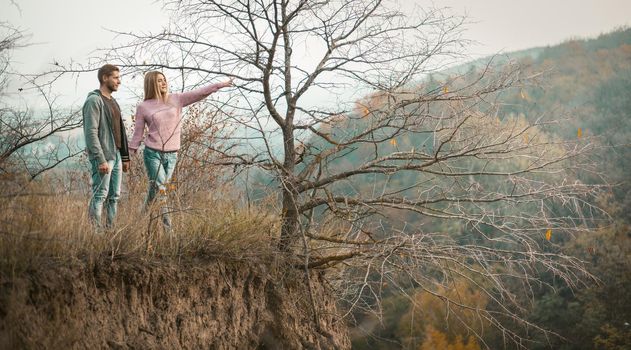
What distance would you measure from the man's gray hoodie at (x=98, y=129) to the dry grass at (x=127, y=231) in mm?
434

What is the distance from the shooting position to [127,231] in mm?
5711

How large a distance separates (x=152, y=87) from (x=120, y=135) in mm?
651

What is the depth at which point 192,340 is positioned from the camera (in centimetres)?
606

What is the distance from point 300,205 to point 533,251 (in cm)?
261

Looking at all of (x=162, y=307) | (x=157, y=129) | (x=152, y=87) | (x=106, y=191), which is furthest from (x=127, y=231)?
(x=152, y=87)

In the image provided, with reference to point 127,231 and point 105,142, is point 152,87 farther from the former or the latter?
point 127,231

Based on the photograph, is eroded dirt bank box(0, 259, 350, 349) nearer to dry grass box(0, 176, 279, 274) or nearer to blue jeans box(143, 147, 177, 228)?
dry grass box(0, 176, 279, 274)

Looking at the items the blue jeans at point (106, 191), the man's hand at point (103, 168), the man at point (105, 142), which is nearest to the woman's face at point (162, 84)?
the man at point (105, 142)

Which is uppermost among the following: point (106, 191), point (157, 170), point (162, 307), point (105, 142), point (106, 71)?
point (106, 71)

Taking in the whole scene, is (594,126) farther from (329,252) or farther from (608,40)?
(329,252)

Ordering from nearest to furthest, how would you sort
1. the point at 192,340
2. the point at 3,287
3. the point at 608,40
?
the point at 3,287, the point at 192,340, the point at 608,40

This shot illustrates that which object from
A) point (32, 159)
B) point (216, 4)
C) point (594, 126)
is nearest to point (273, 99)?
point (216, 4)

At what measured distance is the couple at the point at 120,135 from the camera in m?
6.12

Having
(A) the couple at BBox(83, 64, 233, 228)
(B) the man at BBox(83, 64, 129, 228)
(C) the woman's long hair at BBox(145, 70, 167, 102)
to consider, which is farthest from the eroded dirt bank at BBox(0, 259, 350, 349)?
(C) the woman's long hair at BBox(145, 70, 167, 102)
